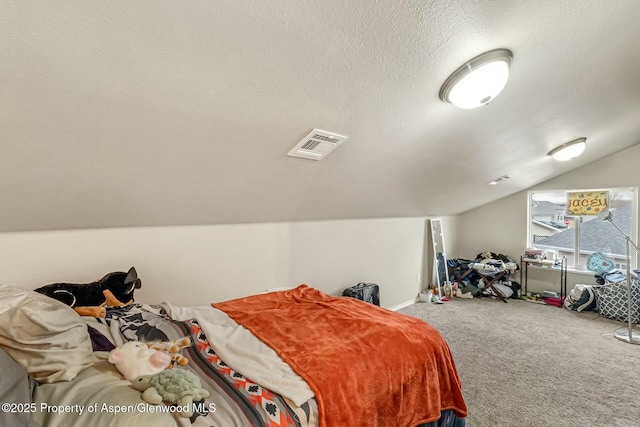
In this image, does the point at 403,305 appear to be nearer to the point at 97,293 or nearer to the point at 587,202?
the point at 587,202

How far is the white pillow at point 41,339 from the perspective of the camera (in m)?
0.99

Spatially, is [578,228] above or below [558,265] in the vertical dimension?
above

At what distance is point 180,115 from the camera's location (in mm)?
1302

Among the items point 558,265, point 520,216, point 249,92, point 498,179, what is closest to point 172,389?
point 249,92

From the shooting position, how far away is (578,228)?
468 cm

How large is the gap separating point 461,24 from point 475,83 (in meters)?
0.38

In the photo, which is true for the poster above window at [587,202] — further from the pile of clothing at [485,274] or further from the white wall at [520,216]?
the pile of clothing at [485,274]

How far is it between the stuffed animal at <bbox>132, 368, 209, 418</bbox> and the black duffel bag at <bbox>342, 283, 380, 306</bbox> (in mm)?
2427

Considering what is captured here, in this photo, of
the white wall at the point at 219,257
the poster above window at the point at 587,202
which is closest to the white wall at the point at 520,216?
the poster above window at the point at 587,202

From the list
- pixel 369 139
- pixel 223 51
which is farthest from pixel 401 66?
pixel 223 51

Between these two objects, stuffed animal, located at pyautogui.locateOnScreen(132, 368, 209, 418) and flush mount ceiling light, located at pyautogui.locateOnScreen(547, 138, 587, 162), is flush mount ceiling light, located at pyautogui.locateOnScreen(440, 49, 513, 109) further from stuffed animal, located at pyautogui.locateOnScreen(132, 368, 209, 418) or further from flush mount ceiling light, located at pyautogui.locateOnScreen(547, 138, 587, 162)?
flush mount ceiling light, located at pyautogui.locateOnScreen(547, 138, 587, 162)

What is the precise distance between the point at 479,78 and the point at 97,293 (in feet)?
8.28

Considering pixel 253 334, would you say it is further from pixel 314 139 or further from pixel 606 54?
pixel 606 54

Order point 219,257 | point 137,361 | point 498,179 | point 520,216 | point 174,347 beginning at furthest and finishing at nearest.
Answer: point 520,216, point 498,179, point 219,257, point 174,347, point 137,361
